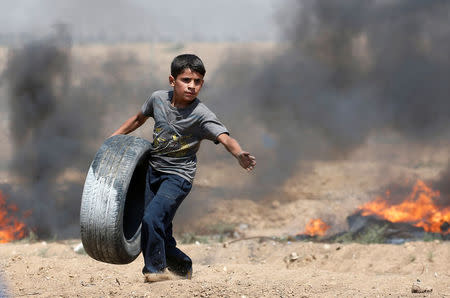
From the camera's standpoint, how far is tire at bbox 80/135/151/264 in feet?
14.4

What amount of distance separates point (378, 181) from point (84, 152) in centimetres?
691

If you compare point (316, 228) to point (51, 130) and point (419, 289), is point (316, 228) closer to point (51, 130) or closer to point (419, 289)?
point (419, 289)

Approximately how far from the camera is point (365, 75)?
15.3m

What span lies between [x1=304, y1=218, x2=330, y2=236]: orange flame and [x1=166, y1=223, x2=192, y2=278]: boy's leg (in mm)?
5110

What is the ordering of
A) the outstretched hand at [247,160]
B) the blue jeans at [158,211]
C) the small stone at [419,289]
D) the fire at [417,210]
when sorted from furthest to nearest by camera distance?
1. the fire at [417,210]
2. the small stone at [419,289]
3. the blue jeans at [158,211]
4. the outstretched hand at [247,160]

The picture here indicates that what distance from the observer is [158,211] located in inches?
178

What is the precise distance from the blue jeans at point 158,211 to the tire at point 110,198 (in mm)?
165

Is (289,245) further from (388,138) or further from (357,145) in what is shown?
(388,138)

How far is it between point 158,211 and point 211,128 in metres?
0.74

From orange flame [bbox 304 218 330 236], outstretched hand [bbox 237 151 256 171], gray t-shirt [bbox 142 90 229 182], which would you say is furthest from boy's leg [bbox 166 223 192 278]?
orange flame [bbox 304 218 330 236]

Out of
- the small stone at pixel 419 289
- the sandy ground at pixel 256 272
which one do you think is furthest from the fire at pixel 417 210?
the small stone at pixel 419 289

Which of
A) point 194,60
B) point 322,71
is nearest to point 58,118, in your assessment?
point 322,71

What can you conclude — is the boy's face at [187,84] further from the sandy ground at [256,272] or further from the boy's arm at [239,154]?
the sandy ground at [256,272]

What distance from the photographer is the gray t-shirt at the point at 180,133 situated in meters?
4.59
